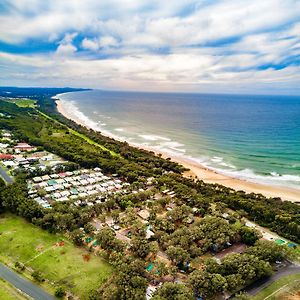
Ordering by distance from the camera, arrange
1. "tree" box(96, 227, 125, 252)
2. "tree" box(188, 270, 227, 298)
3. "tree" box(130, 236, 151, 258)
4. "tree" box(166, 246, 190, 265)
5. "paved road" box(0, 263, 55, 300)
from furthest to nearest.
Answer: "tree" box(96, 227, 125, 252) → "tree" box(130, 236, 151, 258) → "tree" box(166, 246, 190, 265) → "paved road" box(0, 263, 55, 300) → "tree" box(188, 270, 227, 298)

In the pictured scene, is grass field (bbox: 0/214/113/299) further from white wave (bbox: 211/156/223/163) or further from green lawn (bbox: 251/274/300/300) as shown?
white wave (bbox: 211/156/223/163)

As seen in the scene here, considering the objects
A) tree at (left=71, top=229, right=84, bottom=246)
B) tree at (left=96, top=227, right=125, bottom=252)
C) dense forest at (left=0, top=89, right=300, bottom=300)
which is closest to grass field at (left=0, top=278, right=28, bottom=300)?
dense forest at (left=0, top=89, right=300, bottom=300)

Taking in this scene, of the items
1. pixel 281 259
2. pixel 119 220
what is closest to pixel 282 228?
pixel 281 259

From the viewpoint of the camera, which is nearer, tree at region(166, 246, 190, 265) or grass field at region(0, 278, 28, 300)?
grass field at region(0, 278, 28, 300)

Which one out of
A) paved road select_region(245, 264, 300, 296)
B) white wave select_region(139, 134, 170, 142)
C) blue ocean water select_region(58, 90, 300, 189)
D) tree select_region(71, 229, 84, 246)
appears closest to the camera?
paved road select_region(245, 264, 300, 296)

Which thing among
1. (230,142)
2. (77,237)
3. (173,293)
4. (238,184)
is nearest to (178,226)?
(77,237)

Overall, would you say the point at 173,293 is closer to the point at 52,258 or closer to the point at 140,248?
the point at 140,248

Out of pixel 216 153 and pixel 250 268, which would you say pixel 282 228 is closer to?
pixel 250 268
